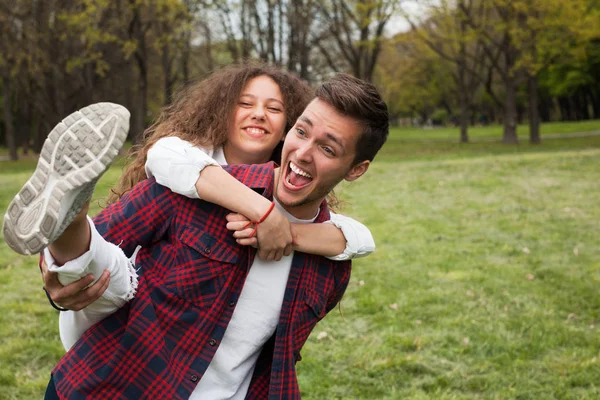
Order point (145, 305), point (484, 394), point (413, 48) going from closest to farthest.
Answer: point (145, 305)
point (484, 394)
point (413, 48)

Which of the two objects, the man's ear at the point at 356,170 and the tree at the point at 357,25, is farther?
the tree at the point at 357,25

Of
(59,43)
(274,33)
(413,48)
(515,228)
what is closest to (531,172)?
(515,228)

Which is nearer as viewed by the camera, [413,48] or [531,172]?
[531,172]

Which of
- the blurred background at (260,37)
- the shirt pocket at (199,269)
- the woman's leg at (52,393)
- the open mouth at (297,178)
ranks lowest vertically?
the woman's leg at (52,393)

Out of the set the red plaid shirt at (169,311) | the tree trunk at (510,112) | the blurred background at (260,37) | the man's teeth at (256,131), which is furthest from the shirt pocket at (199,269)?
the tree trunk at (510,112)

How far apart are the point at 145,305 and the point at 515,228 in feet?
25.2

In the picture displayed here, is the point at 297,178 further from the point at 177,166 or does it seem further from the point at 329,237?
the point at 177,166

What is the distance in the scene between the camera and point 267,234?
2.04 meters

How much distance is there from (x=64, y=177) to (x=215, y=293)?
74 cm

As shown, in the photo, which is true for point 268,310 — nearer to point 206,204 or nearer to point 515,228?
point 206,204

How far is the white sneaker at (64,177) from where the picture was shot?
1422 millimetres

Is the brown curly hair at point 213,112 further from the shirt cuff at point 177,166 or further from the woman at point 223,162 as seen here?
the shirt cuff at point 177,166

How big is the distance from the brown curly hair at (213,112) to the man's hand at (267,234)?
0.75 m

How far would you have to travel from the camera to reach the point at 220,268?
81.7 inches
